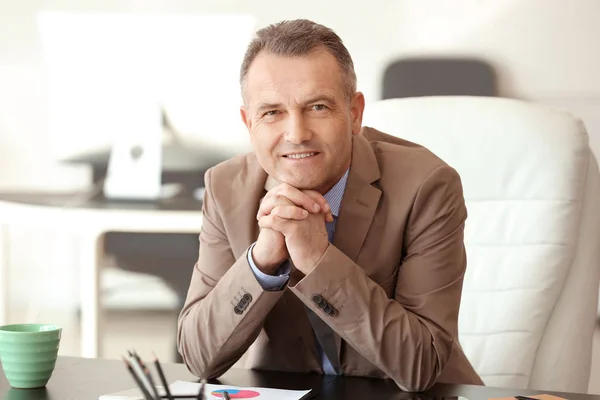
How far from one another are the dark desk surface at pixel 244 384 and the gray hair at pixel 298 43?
47 centimetres

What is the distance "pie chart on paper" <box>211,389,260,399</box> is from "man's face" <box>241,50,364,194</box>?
382 mm

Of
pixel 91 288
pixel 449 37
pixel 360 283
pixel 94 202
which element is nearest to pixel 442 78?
pixel 449 37

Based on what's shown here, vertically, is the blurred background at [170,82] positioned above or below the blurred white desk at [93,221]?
above

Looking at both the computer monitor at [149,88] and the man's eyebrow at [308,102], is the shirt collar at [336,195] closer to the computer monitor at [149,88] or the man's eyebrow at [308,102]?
the man's eyebrow at [308,102]

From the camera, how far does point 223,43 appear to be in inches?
120

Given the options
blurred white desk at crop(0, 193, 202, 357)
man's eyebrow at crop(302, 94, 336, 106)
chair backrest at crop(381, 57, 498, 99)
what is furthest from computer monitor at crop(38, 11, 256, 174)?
man's eyebrow at crop(302, 94, 336, 106)

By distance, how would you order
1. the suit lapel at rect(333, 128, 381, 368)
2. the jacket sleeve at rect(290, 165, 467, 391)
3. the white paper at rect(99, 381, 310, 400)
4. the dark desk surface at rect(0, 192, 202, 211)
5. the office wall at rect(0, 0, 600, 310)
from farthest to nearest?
the office wall at rect(0, 0, 600, 310), the dark desk surface at rect(0, 192, 202, 211), the suit lapel at rect(333, 128, 381, 368), the jacket sleeve at rect(290, 165, 467, 391), the white paper at rect(99, 381, 310, 400)

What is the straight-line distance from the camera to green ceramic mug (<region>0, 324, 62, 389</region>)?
3.95 feet

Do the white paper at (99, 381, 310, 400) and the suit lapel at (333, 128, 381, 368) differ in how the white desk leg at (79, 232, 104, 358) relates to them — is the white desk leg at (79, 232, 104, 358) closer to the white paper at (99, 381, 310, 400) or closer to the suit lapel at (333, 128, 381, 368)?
the suit lapel at (333, 128, 381, 368)

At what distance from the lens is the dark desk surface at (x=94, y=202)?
9.68ft

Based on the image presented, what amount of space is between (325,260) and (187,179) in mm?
2023

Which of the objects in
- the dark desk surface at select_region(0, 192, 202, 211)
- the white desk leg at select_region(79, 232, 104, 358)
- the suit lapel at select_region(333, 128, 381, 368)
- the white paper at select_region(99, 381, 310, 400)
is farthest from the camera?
the dark desk surface at select_region(0, 192, 202, 211)

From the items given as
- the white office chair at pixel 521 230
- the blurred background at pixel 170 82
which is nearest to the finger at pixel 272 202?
the white office chair at pixel 521 230

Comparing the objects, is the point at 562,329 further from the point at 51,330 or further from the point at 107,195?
the point at 107,195
